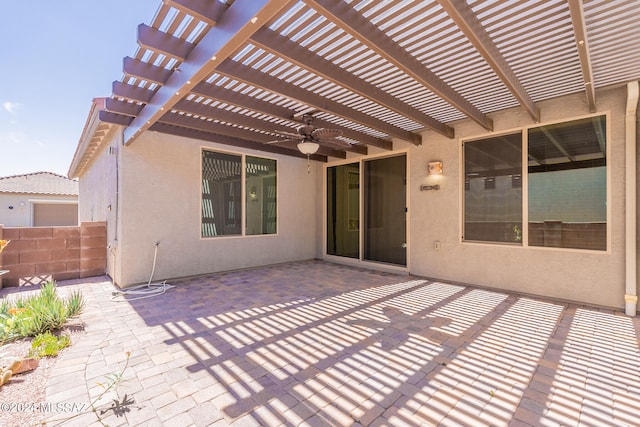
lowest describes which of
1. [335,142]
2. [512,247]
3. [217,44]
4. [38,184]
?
[512,247]

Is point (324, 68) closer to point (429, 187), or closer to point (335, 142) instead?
point (335, 142)

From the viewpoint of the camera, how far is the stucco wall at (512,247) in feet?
12.9

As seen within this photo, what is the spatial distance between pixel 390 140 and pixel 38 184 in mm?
20145

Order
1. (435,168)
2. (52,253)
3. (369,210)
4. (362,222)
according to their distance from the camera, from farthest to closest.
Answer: (362,222) < (369,210) < (435,168) < (52,253)

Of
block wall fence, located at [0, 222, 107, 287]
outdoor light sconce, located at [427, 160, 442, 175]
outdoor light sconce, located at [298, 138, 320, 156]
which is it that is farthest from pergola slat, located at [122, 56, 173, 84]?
outdoor light sconce, located at [427, 160, 442, 175]

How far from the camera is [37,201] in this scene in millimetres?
15227

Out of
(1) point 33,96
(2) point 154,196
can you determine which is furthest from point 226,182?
(1) point 33,96

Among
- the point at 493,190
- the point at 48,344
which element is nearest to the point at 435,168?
the point at 493,190

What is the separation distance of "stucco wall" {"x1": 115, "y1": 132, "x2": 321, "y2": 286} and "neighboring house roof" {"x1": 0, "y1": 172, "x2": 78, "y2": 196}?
15.4 meters

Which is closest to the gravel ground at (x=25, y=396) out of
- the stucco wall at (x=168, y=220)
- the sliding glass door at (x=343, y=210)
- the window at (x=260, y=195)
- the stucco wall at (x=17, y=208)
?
the stucco wall at (x=168, y=220)

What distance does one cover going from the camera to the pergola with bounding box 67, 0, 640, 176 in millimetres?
2295

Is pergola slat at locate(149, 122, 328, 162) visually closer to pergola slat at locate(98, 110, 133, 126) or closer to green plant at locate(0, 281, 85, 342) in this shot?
pergola slat at locate(98, 110, 133, 126)

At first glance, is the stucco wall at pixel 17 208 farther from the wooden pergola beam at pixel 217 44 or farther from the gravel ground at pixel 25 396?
the gravel ground at pixel 25 396

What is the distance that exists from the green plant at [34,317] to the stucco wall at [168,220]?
5.28ft
